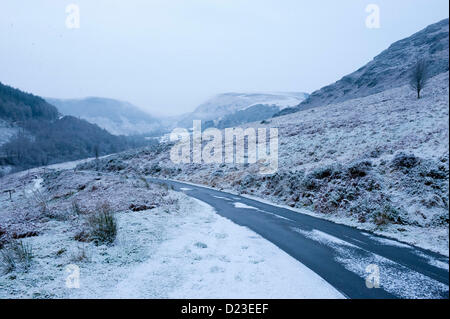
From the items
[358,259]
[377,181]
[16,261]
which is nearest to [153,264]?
[16,261]

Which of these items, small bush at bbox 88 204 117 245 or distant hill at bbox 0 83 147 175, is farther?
distant hill at bbox 0 83 147 175

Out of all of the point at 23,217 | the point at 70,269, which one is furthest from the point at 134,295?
the point at 23,217

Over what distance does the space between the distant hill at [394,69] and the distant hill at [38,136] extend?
292ft

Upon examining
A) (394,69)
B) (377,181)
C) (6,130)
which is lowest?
(377,181)

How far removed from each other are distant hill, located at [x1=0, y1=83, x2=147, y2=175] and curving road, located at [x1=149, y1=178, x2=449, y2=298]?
99742mm

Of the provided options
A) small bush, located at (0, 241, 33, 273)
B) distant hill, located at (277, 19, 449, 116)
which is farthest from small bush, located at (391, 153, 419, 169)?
distant hill, located at (277, 19, 449, 116)

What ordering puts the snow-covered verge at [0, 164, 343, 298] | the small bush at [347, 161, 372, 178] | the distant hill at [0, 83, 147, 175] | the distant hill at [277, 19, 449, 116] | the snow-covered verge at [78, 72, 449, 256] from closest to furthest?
the snow-covered verge at [0, 164, 343, 298] < the snow-covered verge at [78, 72, 449, 256] < the small bush at [347, 161, 372, 178] < the distant hill at [277, 19, 449, 116] < the distant hill at [0, 83, 147, 175]

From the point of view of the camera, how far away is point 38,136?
13350 cm

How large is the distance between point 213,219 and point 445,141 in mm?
13144

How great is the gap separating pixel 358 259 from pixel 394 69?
8659 centimetres

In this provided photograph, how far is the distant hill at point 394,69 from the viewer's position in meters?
59.8

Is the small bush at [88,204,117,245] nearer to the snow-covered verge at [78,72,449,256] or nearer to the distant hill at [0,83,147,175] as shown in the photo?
the snow-covered verge at [78,72,449,256]

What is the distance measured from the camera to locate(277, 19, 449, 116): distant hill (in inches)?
2355

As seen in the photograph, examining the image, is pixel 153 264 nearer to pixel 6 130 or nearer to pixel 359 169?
pixel 359 169
